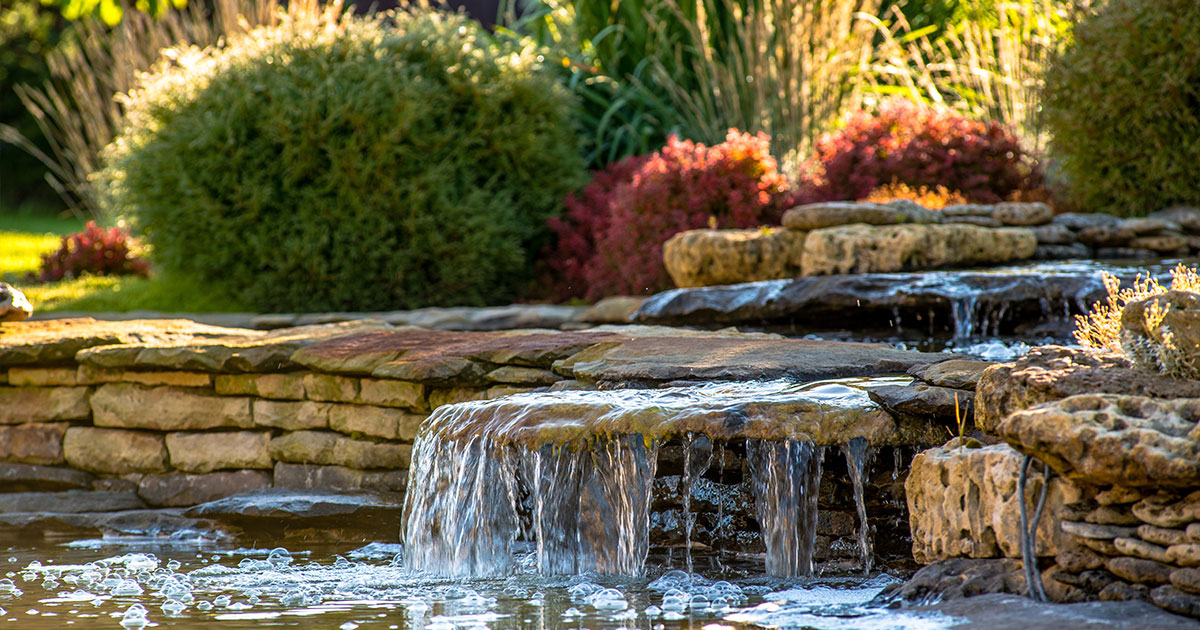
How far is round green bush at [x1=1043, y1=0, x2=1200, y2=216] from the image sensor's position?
6738mm

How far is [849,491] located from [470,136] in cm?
536

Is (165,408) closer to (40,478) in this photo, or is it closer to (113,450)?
(113,450)

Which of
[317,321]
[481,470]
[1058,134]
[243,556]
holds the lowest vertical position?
[243,556]

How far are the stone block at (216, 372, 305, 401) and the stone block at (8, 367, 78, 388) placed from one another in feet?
2.79

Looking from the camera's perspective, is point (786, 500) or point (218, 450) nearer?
point (786, 500)

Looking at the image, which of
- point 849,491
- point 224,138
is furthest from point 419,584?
point 224,138

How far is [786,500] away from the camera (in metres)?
3.47

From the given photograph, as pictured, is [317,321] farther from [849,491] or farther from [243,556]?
[849,491]

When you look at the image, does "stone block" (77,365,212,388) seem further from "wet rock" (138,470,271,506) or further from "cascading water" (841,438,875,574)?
"cascading water" (841,438,875,574)

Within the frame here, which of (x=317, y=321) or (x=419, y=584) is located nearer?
(x=419, y=584)

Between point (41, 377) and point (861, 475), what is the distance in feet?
13.5

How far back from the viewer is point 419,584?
11.6 ft

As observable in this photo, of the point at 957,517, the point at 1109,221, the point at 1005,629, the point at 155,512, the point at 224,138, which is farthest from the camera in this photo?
the point at 224,138

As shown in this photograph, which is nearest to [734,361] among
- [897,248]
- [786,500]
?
[786,500]
